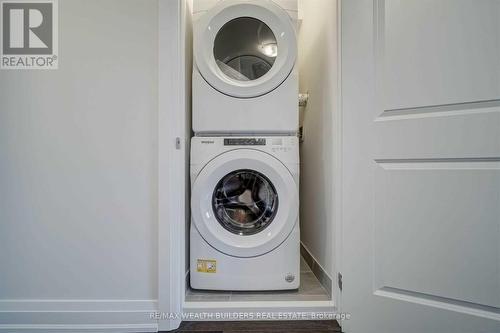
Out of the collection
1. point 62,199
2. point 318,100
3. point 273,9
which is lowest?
point 62,199

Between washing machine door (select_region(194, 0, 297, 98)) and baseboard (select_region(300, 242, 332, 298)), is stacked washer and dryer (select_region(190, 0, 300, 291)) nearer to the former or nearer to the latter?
washing machine door (select_region(194, 0, 297, 98))

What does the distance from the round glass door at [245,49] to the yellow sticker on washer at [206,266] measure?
3.15ft

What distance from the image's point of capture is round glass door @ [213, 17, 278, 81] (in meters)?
1.27

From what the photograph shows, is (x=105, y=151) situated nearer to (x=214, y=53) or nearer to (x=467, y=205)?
(x=214, y=53)

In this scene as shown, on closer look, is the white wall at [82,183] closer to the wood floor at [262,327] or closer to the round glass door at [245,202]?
the wood floor at [262,327]

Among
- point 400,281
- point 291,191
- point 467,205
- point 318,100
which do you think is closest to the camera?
point 467,205

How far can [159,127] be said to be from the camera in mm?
1019

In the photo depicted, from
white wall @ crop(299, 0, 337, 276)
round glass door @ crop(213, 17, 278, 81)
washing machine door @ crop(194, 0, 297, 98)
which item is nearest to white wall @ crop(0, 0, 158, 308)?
washing machine door @ crop(194, 0, 297, 98)

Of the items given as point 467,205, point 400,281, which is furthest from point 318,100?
point 400,281

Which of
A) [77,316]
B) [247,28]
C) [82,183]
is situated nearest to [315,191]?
[247,28]

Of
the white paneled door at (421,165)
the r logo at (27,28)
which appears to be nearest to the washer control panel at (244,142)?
the white paneled door at (421,165)

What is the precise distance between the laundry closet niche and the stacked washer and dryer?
1.9 inches

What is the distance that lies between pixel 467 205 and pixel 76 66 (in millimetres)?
1593

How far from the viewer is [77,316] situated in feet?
3.39
